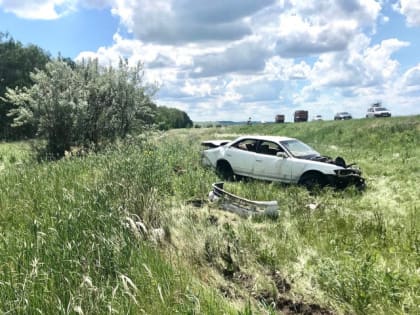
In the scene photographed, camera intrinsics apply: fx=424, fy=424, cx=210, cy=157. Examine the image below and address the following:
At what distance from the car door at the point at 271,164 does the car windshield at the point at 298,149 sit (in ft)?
0.78

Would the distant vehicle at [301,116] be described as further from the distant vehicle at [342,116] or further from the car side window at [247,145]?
the car side window at [247,145]

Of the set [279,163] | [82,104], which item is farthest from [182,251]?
[82,104]

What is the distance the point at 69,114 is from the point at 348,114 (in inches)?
1624

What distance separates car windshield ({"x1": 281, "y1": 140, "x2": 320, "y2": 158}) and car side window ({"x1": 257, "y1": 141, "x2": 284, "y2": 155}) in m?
0.22

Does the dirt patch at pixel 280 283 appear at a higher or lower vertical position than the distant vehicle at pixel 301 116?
lower

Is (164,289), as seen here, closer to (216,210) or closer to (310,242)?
(310,242)

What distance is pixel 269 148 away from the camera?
12227 mm

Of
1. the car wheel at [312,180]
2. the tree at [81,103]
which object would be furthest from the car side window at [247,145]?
the tree at [81,103]

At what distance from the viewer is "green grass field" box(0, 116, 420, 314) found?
4.05m

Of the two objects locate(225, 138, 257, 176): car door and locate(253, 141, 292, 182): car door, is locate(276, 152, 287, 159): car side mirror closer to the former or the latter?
locate(253, 141, 292, 182): car door

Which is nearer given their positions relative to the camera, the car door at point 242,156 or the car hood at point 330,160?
the car hood at point 330,160

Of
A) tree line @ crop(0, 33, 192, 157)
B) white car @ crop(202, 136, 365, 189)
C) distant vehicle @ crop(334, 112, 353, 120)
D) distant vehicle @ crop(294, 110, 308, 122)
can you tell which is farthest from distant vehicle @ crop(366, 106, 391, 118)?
white car @ crop(202, 136, 365, 189)

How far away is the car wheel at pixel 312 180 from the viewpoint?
424 inches

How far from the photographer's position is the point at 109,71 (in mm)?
18703
